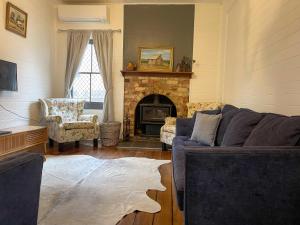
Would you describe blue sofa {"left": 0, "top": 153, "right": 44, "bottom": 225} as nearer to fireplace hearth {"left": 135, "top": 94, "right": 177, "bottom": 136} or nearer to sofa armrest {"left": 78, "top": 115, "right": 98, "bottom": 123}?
sofa armrest {"left": 78, "top": 115, "right": 98, "bottom": 123}

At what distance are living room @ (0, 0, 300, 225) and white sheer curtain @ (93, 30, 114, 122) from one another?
0.07 ft

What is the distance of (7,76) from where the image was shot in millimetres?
3760

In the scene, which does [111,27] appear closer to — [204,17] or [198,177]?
[204,17]

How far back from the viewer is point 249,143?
71.1 inches

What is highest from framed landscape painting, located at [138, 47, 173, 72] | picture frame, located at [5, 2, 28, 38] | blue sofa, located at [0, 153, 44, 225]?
picture frame, located at [5, 2, 28, 38]

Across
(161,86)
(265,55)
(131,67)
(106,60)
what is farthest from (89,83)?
(265,55)

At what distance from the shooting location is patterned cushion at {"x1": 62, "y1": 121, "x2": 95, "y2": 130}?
4.63m

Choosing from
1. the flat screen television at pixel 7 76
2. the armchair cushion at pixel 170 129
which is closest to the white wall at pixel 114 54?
the armchair cushion at pixel 170 129

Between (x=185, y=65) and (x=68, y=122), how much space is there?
2665mm

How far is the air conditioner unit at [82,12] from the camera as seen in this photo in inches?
217

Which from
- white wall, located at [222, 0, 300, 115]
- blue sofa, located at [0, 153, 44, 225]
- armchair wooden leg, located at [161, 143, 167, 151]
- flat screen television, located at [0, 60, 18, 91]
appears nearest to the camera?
blue sofa, located at [0, 153, 44, 225]

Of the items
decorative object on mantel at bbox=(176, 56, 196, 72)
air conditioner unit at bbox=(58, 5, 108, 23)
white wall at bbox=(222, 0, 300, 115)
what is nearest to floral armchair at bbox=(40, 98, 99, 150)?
air conditioner unit at bbox=(58, 5, 108, 23)

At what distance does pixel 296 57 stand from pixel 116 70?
4.16 meters

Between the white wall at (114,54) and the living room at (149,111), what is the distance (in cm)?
2
